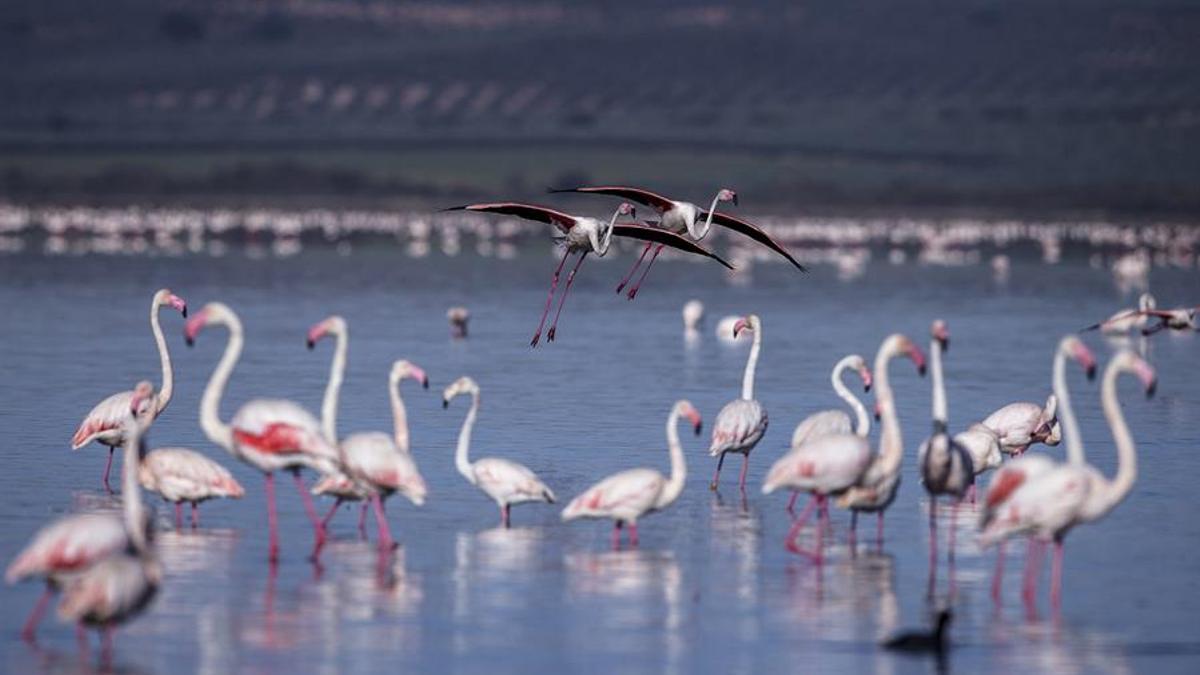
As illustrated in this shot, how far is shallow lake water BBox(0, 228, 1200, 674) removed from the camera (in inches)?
441

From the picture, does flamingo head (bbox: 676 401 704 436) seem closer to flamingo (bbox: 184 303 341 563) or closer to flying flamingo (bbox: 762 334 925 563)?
flying flamingo (bbox: 762 334 925 563)

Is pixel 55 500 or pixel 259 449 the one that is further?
pixel 55 500

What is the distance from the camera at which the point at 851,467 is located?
1305 cm

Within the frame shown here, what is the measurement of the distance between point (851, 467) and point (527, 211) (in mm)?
5879

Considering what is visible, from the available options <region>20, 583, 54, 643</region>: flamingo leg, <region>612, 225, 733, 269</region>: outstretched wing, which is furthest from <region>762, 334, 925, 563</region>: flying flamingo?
<region>612, 225, 733, 269</region>: outstretched wing

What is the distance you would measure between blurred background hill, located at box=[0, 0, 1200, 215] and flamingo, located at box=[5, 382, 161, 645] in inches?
2754

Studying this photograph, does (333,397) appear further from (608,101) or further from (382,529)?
(608,101)

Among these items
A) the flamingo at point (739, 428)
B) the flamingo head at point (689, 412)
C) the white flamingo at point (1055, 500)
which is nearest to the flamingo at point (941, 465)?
the white flamingo at point (1055, 500)

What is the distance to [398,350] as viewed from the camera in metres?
26.5

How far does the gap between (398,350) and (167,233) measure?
41.1 meters

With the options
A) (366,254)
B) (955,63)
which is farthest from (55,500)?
(955,63)

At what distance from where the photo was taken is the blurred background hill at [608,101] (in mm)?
90875

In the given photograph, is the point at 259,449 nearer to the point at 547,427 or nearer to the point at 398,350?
the point at 547,427

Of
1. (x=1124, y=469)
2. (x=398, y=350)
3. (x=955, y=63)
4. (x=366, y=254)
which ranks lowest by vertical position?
(x=1124, y=469)
